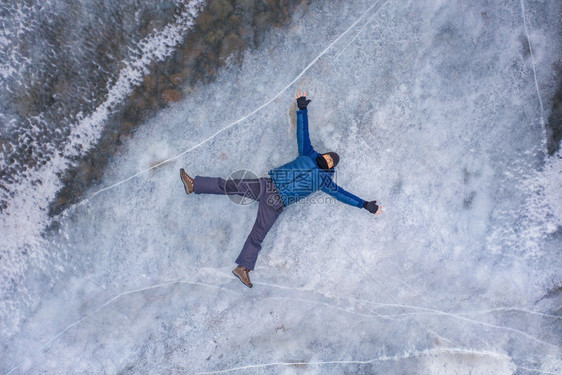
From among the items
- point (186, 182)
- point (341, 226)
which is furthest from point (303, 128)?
point (186, 182)

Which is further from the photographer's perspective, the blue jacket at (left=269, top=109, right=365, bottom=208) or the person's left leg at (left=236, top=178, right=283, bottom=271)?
the person's left leg at (left=236, top=178, right=283, bottom=271)

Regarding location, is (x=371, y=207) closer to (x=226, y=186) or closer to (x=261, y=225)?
(x=261, y=225)

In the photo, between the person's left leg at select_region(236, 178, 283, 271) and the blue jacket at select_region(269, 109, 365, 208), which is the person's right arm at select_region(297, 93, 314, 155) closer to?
the blue jacket at select_region(269, 109, 365, 208)

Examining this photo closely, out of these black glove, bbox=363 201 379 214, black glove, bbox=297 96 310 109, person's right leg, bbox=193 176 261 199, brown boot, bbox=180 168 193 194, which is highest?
black glove, bbox=297 96 310 109

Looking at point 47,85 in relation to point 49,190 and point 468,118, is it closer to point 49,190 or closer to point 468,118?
point 49,190

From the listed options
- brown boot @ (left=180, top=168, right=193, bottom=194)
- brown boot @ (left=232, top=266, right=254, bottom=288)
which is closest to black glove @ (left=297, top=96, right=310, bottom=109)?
brown boot @ (left=180, top=168, right=193, bottom=194)
